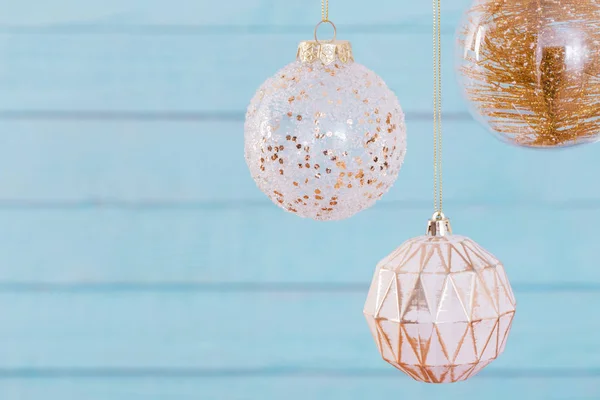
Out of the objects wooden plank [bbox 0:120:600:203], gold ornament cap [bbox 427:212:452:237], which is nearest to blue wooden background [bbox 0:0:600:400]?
wooden plank [bbox 0:120:600:203]

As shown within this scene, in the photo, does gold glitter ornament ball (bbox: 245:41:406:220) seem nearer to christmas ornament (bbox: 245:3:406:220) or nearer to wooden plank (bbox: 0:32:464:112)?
christmas ornament (bbox: 245:3:406:220)

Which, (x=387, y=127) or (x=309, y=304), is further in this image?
(x=309, y=304)

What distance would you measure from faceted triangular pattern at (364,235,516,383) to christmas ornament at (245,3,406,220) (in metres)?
0.07

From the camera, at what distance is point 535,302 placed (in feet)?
3.83

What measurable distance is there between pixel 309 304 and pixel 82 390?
0.35 m

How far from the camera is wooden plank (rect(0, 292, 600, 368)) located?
1.17m

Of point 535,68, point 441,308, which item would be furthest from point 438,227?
point 535,68

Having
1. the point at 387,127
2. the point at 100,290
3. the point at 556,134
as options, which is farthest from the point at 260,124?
the point at 100,290

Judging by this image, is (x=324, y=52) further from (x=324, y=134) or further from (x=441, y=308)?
(x=441, y=308)

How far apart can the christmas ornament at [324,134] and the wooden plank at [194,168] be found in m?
0.41

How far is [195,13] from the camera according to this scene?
3.79ft

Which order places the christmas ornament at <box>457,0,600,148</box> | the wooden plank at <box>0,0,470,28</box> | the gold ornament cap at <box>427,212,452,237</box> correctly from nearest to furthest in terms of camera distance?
the christmas ornament at <box>457,0,600,148</box>, the gold ornament cap at <box>427,212,452,237</box>, the wooden plank at <box>0,0,470,28</box>

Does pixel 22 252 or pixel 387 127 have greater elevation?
pixel 387 127

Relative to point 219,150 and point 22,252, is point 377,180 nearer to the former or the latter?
point 219,150
